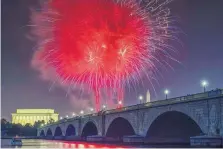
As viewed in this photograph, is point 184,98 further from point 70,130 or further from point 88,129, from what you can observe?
point 70,130

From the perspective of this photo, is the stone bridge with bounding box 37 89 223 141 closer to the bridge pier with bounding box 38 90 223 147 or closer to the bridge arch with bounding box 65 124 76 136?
the bridge pier with bounding box 38 90 223 147

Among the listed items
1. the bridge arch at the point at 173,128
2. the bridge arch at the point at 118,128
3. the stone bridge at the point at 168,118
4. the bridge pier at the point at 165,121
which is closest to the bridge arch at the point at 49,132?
the bridge pier at the point at 165,121

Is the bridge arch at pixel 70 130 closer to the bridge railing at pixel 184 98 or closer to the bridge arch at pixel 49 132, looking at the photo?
the bridge arch at pixel 49 132

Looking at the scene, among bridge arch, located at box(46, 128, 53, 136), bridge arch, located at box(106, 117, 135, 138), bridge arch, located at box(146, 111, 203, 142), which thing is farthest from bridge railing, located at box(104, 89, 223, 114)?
bridge arch, located at box(46, 128, 53, 136)

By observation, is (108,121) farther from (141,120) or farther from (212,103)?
(212,103)

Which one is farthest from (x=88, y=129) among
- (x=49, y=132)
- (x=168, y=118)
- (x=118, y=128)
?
(x=49, y=132)

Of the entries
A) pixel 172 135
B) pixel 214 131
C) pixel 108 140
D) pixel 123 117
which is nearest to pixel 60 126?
pixel 108 140

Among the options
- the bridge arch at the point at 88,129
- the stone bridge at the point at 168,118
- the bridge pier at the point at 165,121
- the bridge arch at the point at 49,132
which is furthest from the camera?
the bridge arch at the point at 49,132
